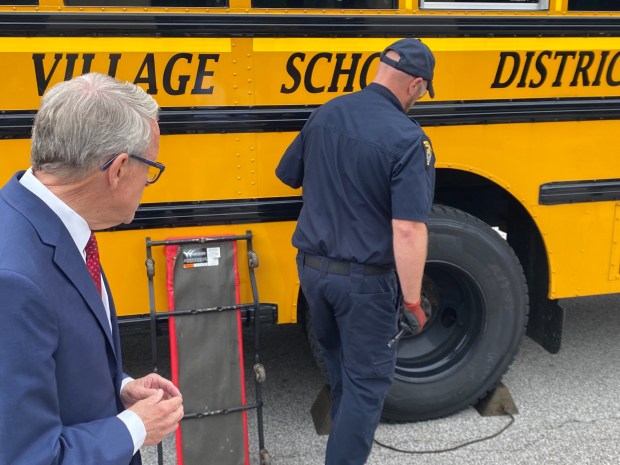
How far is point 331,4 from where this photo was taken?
2438 mm

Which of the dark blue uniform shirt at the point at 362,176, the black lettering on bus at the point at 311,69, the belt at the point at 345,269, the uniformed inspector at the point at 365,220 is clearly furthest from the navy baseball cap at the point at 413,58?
the belt at the point at 345,269

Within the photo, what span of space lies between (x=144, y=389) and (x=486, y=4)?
210 cm

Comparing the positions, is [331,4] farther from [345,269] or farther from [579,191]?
[579,191]

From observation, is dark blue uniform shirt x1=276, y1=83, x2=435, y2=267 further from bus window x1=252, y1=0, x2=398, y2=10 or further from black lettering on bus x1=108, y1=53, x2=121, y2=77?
black lettering on bus x1=108, y1=53, x2=121, y2=77

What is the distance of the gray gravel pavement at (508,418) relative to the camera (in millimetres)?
2631

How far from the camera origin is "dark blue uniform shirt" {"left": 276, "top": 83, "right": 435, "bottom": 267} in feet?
6.71

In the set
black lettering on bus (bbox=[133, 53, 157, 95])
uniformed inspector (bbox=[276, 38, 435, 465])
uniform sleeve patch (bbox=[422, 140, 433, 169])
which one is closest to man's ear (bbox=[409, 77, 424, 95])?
uniformed inspector (bbox=[276, 38, 435, 465])

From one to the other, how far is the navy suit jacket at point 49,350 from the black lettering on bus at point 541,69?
2148 millimetres

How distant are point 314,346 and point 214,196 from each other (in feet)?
2.53

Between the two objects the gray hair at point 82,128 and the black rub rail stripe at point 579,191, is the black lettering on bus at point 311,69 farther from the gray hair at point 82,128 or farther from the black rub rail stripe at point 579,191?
the gray hair at point 82,128

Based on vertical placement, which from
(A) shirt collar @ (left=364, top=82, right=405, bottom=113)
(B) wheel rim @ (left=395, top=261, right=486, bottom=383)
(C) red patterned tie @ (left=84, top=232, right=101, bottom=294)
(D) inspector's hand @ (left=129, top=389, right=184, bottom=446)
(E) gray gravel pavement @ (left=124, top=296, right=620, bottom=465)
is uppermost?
(A) shirt collar @ (left=364, top=82, right=405, bottom=113)

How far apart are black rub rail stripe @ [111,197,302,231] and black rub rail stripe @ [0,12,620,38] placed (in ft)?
2.05

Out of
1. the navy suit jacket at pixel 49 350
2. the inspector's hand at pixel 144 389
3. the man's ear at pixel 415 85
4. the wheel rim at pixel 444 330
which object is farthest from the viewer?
the wheel rim at pixel 444 330

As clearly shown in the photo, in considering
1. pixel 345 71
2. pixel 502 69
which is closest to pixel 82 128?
pixel 345 71
